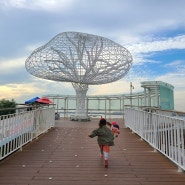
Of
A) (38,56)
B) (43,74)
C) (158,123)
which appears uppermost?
(38,56)

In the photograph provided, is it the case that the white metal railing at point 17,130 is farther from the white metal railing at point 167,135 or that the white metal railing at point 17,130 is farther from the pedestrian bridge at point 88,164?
the white metal railing at point 167,135

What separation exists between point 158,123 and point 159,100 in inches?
770

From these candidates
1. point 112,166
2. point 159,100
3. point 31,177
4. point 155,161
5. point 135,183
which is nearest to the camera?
point 135,183

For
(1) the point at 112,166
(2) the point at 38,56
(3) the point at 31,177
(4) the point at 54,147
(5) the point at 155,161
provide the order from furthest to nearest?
(2) the point at 38,56, (4) the point at 54,147, (5) the point at 155,161, (1) the point at 112,166, (3) the point at 31,177

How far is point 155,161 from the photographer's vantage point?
18.5 ft

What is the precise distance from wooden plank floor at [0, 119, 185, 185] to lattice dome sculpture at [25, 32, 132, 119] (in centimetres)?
1437

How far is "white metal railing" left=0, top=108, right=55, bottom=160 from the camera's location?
221 inches

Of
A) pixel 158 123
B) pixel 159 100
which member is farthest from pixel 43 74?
pixel 158 123

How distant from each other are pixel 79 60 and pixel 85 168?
16.7 meters

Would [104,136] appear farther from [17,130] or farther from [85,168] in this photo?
[17,130]

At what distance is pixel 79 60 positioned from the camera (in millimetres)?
21172

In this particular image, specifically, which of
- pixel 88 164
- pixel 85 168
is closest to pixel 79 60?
pixel 88 164

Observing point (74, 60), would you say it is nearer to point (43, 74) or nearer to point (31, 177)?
point (43, 74)

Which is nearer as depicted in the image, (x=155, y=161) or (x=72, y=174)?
(x=72, y=174)
